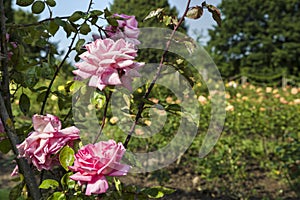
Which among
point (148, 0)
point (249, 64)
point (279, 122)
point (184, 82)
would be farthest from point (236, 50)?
point (184, 82)

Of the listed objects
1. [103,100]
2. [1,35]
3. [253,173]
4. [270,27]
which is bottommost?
[253,173]

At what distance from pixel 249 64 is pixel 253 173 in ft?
69.1

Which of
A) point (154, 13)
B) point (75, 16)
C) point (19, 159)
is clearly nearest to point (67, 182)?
point (19, 159)

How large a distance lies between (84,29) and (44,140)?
30cm

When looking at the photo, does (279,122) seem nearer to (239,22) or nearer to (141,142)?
(141,142)

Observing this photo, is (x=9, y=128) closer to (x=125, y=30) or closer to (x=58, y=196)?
(x=58, y=196)

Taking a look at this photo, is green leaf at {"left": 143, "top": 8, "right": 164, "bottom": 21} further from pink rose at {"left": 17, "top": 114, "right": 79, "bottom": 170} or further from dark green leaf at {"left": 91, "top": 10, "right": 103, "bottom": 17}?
pink rose at {"left": 17, "top": 114, "right": 79, "bottom": 170}

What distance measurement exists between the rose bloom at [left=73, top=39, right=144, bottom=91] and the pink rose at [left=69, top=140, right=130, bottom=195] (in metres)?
0.13

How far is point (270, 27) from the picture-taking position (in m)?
24.0

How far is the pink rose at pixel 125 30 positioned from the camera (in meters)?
1.09

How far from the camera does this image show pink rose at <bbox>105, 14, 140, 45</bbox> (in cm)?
109

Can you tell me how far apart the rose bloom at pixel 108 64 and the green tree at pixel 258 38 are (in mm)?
21251

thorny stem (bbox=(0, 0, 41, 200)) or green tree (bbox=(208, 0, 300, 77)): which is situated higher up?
green tree (bbox=(208, 0, 300, 77))

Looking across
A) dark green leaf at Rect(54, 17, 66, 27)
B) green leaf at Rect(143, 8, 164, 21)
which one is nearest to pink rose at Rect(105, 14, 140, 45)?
green leaf at Rect(143, 8, 164, 21)
